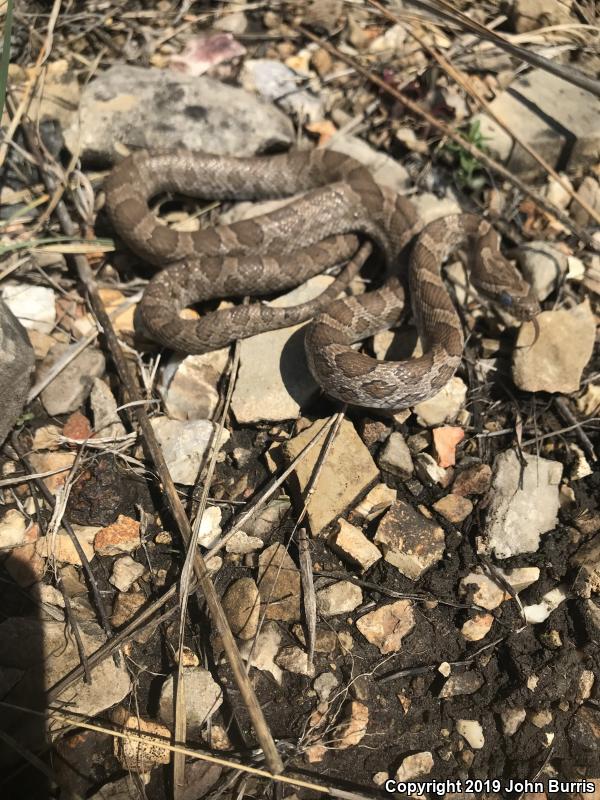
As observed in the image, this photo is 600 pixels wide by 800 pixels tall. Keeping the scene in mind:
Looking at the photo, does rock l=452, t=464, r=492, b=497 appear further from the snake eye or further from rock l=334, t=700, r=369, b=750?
rock l=334, t=700, r=369, b=750

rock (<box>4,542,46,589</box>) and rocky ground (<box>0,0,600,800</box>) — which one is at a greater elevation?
rocky ground (<box>0,0,600,800</box>)

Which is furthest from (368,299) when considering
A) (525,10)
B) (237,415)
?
(525,10)

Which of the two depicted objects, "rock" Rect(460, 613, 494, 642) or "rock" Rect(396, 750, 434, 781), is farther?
"rock" Rect(460, 613, 494, 642)

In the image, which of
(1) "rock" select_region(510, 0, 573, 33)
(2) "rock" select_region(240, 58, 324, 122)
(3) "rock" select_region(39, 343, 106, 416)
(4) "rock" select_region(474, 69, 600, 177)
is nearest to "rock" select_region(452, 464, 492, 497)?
(3) "rock" select_region(39, 343, 106, 416)

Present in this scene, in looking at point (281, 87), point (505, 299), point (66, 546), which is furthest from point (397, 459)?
point (281, 87)

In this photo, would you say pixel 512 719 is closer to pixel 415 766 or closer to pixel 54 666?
pixel 415 766

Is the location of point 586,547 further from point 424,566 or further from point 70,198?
point 70,198
